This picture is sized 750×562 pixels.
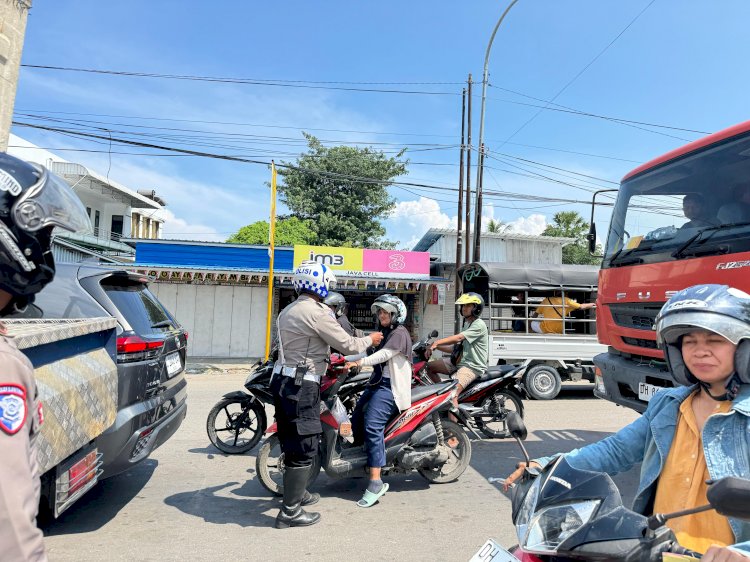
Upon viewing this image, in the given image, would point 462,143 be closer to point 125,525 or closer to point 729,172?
point 729,172

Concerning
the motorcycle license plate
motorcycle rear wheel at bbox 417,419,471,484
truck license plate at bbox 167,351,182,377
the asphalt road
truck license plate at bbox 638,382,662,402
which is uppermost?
truck license plate at bbox 167,351,182,377

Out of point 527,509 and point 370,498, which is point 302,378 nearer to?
point 370,498

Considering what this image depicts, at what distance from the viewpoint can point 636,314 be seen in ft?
15.2

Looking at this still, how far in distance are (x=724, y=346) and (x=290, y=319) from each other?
2699mm

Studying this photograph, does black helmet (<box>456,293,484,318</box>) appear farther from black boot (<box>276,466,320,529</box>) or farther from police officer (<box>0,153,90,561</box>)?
police officer (<box>0,153,90,561</box>)

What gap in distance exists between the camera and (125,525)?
3598mm

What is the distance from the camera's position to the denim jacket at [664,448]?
157 centimetres

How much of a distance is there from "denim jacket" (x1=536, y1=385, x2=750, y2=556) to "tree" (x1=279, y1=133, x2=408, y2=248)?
2416 centimetres

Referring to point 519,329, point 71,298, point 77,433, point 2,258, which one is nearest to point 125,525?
point 77,433

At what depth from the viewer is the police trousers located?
3.63 meters

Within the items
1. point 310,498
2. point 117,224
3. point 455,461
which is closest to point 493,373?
point 455,461

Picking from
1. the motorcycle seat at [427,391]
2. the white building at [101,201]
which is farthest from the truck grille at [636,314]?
the white building at [101,201]

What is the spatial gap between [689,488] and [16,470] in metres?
1.83

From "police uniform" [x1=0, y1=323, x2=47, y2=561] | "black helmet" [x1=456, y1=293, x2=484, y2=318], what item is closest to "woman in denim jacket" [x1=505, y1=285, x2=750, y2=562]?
"police uniform" [x1=0, y1=323, x2=47, y2=561]
